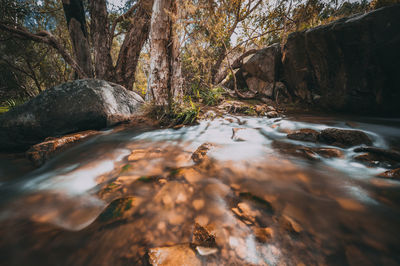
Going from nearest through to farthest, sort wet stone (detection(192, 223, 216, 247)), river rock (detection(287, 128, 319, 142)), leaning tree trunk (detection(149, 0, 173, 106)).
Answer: wet stone (detection(192, 223, 216, 247)) < river rock (detection(287, 128, 319, 142)) < leaning tree trunk (detection(149, 0, 173, 106))

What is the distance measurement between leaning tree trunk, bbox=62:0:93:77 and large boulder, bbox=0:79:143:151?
11.2 ft

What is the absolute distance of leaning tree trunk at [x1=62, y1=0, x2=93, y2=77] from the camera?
540cm

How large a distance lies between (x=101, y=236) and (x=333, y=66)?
632 centimetres

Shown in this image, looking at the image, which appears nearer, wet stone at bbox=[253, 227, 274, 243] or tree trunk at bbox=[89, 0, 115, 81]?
wet stone at bbox=[253, 227, 274, 243]

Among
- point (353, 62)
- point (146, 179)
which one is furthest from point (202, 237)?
point (353, 62)

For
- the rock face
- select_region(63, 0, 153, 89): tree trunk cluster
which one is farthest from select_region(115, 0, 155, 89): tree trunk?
the rock face

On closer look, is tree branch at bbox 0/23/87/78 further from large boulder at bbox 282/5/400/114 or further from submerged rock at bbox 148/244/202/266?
large boulder at bbox 282/5/400/114

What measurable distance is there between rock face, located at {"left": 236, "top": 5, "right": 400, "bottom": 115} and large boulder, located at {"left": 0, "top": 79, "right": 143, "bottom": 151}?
610cm

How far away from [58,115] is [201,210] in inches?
137

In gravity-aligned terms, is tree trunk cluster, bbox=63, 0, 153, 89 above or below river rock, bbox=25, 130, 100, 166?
above

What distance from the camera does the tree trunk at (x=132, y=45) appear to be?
5.82 metres

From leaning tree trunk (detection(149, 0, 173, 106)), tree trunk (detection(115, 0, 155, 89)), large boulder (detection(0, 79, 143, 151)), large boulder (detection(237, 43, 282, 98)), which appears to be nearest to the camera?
large boulder (detection(0, 79, 143, 151))

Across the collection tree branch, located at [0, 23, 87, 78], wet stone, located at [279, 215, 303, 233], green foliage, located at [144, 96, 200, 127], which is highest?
tree branch, located at [0, 23, 87, 78]

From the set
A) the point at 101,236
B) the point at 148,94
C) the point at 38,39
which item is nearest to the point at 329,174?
the point at 101,236
